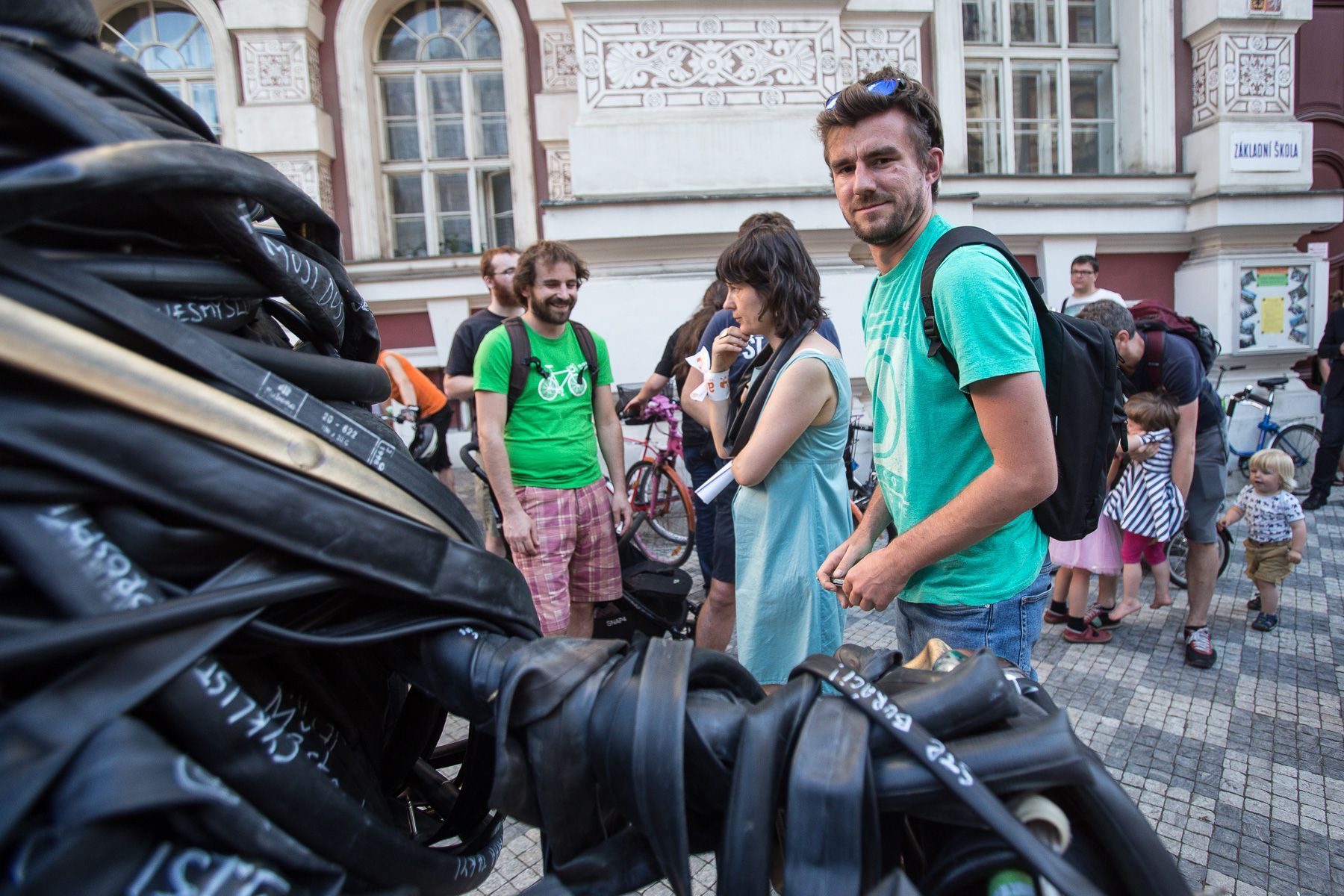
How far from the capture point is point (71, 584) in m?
0.53

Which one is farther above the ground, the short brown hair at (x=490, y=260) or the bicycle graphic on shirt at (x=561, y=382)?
the short brown hair at (x=490, y=260)

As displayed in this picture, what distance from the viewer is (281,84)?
755 centimetres

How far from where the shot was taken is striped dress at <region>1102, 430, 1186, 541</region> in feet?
12.0

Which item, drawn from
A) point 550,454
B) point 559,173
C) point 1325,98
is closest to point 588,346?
point 550,454

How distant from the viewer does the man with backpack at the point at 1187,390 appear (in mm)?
3518

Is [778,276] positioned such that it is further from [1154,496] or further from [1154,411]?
[1154,496]

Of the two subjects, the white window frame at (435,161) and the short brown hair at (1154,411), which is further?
the white window frame at (435,161)

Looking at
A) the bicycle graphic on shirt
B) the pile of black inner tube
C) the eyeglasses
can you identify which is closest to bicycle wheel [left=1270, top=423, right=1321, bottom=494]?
the bicycle graphic on shirt

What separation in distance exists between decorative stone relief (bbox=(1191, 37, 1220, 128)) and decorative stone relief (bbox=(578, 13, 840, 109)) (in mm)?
4615

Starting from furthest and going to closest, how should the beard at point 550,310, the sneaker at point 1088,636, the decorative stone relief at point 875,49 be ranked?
the decorative stone relief at point 875,49, the sneaker at point 1088,636, the beard at point 550,310

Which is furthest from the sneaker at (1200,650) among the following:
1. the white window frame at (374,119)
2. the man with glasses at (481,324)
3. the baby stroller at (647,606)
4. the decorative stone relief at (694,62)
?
the white window frame at (374,119)

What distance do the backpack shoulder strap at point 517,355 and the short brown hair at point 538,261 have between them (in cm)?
17

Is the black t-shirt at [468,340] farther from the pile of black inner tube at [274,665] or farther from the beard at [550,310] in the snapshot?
the pile of black inner tube at [274,665]

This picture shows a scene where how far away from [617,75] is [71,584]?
6.16 m
